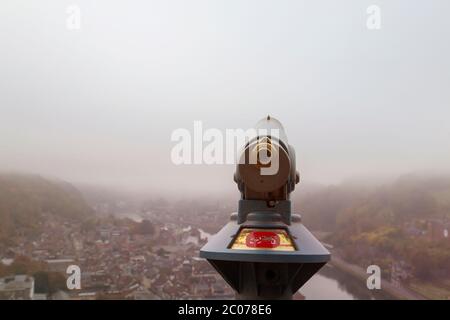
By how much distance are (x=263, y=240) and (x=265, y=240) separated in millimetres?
12

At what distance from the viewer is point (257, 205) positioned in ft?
8.29

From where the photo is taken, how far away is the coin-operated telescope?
2162 mm

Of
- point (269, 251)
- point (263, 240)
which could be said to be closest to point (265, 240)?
point (263, 240)

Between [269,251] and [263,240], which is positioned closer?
[269,251]

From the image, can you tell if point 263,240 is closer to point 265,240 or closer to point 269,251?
point 265,240

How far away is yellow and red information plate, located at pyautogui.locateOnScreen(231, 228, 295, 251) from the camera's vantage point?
2.20m

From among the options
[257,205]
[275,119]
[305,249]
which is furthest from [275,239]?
[275,119]

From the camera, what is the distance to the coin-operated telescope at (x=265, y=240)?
2.16m

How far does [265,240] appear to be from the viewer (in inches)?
87.7

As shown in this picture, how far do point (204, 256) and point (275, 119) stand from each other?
1.32 metres

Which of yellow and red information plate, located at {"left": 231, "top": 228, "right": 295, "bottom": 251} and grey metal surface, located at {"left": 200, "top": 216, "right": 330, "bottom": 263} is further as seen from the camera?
yellow and red information plate, located at {"left": 231, "top": 228, "right": 295, "bottom": 251}

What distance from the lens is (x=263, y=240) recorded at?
2.23 m

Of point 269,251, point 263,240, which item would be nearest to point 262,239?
point 263,240
